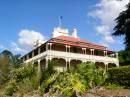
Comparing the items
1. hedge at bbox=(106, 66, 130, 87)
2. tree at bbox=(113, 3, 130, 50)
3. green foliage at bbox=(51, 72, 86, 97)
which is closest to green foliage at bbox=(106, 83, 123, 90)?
hedge at bbox=(106, 66, 130, 87)

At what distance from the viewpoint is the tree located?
32812mm

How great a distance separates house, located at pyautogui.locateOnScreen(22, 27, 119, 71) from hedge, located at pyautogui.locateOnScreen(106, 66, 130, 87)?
902 inches

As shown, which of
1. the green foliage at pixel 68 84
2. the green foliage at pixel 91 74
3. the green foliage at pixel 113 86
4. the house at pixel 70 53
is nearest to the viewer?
the green foliage at pixel 68 84

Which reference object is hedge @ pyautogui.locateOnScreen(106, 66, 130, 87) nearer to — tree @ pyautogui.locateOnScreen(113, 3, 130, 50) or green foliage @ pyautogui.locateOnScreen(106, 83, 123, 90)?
green foliage @ pyautogui.locateOnScreen(106, 83, 123, 90)

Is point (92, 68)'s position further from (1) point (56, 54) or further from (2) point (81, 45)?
(2) point (81, 45)

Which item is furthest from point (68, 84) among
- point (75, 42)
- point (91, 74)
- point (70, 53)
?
point (75, 42)

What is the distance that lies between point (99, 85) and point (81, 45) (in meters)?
28.2

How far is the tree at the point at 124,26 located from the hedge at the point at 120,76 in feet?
39.8

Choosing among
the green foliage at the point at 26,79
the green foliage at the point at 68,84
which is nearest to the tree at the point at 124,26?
the green foliage at the point at 26,79

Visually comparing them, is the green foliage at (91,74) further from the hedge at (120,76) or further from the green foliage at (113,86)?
the green foliage at (113,86)

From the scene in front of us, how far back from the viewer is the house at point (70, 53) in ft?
149

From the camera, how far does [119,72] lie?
20672mm

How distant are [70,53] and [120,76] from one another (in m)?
26.2

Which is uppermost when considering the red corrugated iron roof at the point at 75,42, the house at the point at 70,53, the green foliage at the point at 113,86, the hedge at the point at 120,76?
the red corrugated iron roof at the point at 75,42
